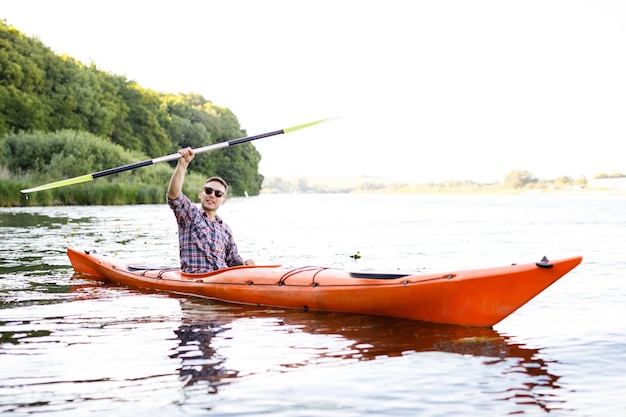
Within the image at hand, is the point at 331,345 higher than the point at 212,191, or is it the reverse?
the point at 212,191

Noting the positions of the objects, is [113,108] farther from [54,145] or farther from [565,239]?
[565,239]

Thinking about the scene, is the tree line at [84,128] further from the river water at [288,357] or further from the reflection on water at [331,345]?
the reflection on water at [331,345]

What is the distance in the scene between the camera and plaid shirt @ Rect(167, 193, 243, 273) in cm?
726

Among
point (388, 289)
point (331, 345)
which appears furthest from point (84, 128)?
point (331, 345)

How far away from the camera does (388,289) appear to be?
6.31 meters

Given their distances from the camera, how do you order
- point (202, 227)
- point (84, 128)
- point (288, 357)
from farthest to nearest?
point (84, 128) < point (202, 227) < point (288, 357)

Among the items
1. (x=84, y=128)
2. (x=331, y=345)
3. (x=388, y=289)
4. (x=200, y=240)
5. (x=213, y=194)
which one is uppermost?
(x=84, y=128)

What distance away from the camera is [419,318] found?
20.9ft

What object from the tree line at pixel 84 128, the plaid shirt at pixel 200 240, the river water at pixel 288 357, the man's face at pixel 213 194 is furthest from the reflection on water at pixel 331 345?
the tree line at pixel 84 128

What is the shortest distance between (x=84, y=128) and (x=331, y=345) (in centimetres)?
4384

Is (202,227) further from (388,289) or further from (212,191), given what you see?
(388,289)

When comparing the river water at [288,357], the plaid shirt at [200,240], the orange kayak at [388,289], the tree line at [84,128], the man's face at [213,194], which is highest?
the tree line at [84,128]

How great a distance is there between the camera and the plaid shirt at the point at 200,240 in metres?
7.26

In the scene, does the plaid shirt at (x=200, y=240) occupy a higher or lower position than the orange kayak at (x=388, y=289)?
higher
